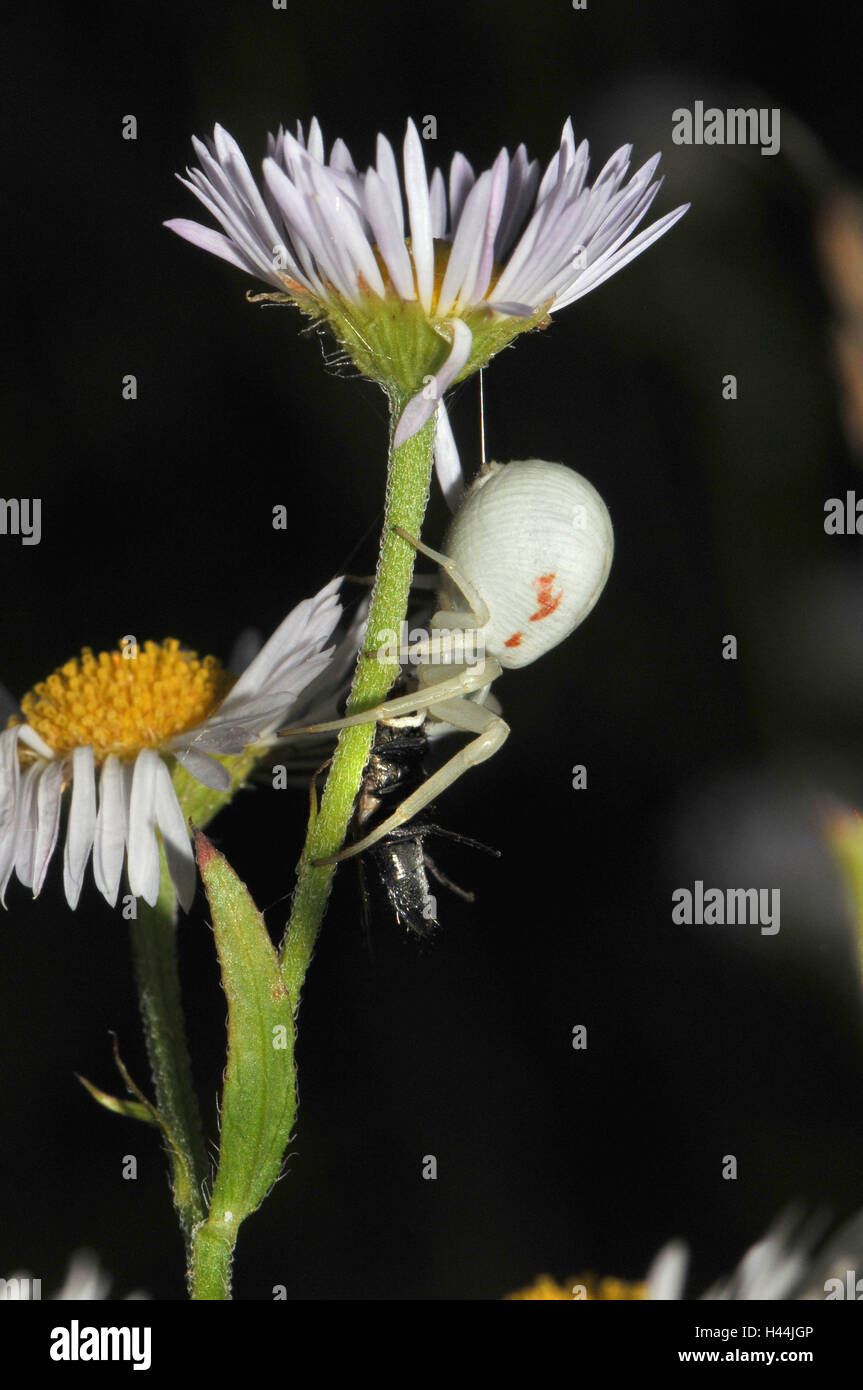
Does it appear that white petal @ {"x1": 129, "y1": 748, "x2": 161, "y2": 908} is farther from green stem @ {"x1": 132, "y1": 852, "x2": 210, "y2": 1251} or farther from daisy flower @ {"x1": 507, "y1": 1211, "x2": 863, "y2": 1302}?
daisy flower @ {"x1": 507, "y1": 1211, "x2": 863, "y2": 1302}

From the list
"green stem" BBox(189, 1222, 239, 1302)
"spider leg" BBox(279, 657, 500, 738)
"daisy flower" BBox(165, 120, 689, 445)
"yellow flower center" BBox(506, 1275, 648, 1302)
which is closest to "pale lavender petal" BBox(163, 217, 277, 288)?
"daisy flower" BBox(165, 120, 689, 445)

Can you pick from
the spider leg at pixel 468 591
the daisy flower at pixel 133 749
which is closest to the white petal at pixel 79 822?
the daisy flower at pixel 133 749

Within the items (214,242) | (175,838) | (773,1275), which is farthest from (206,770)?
(773,1275)

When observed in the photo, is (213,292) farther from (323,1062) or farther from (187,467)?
(323,1062)

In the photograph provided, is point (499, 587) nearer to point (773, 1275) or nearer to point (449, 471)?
point (449, 471)

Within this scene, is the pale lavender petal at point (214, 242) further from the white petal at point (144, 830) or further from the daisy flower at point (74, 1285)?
the daisy flower at point (74, 1285)

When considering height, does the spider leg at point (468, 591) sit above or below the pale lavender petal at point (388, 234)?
below

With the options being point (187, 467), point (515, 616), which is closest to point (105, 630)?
point (187, 467)
